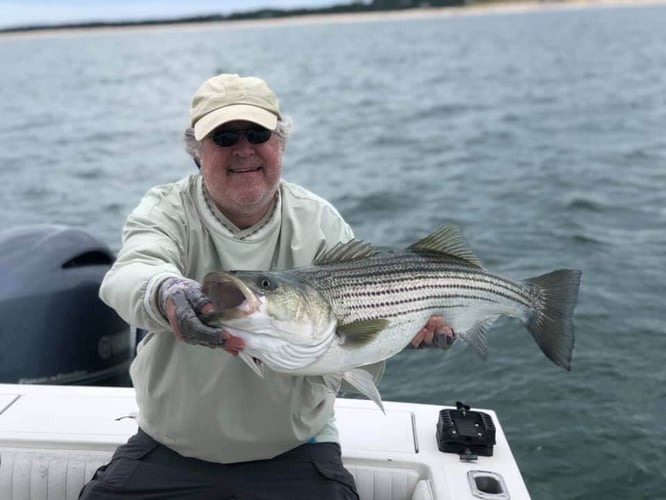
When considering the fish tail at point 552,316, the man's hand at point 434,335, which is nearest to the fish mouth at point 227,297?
the man's hand at point 434,335

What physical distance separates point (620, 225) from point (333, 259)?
31.0 ft

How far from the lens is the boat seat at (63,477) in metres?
3.85

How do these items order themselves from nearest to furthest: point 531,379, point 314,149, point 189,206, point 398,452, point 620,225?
point 189,206 → point 398,452 → point 531,379 → point 620,225 → point 314,149

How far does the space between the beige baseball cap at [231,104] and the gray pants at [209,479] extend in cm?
149

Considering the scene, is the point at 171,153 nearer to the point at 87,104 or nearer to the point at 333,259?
the point at 87,104

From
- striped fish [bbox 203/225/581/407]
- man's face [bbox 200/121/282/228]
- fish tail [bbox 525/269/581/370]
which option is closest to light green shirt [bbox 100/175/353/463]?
man's face [bbox 200/121/282/228]

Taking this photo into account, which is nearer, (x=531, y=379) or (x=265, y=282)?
(x=265, y=282)

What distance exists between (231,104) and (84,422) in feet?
6.48

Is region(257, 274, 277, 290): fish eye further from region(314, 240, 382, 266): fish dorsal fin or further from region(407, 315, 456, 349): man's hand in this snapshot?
region(407, 315, 456, 349): man's hand

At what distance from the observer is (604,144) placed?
18344 millimetres

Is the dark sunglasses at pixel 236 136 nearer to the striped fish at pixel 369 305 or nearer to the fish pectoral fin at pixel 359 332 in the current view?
the striped fish at pixel 369 305

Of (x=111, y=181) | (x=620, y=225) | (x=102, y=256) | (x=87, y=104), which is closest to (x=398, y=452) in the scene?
(x=102, y=256)

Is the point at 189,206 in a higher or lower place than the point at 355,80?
higher

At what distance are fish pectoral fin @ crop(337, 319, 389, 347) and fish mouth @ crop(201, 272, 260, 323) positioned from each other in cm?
50
